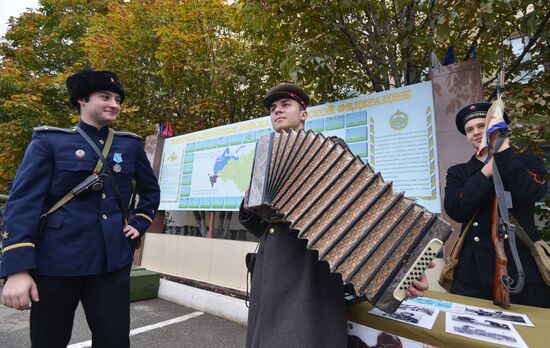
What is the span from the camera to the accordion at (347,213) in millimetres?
1233

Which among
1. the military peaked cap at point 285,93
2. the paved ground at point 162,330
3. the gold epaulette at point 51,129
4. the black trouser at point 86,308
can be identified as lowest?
the paved ground at point 162,330

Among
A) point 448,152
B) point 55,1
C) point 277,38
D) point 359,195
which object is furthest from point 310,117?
point 55,1

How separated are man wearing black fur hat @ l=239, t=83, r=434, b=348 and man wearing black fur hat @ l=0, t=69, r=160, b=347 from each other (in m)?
0.91

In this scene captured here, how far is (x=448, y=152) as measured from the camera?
9.81 ft

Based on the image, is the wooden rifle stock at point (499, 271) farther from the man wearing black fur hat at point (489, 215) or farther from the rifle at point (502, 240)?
the man wearing black fur hat at point (489, 215)

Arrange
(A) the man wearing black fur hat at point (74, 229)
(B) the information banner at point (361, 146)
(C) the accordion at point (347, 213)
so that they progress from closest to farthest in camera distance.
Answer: (C) the accordion at point (347, 213), (A) the man wearing black fur hat at point (74, 229), (B) the information banner at point (361, 146)

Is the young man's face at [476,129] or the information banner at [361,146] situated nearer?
the young man's face at [476,129]

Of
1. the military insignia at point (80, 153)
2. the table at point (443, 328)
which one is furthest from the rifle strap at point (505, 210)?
the military insignia at point (80, 153)

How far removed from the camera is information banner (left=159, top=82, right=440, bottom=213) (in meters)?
3.17

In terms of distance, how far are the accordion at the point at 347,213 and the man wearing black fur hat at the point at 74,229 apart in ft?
3.21

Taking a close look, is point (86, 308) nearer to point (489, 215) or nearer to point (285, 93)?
point (285, 93)

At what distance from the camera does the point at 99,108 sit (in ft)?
6.56

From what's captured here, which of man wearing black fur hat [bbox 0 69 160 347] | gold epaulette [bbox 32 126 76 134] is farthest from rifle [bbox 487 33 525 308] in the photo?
gold epaulette [bbox 32 126 76 134]

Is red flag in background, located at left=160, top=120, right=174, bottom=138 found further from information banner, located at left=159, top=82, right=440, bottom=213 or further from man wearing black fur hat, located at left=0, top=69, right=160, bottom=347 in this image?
man wearing black fur hat, located at left=0, top=69, right=160, bottom=347
